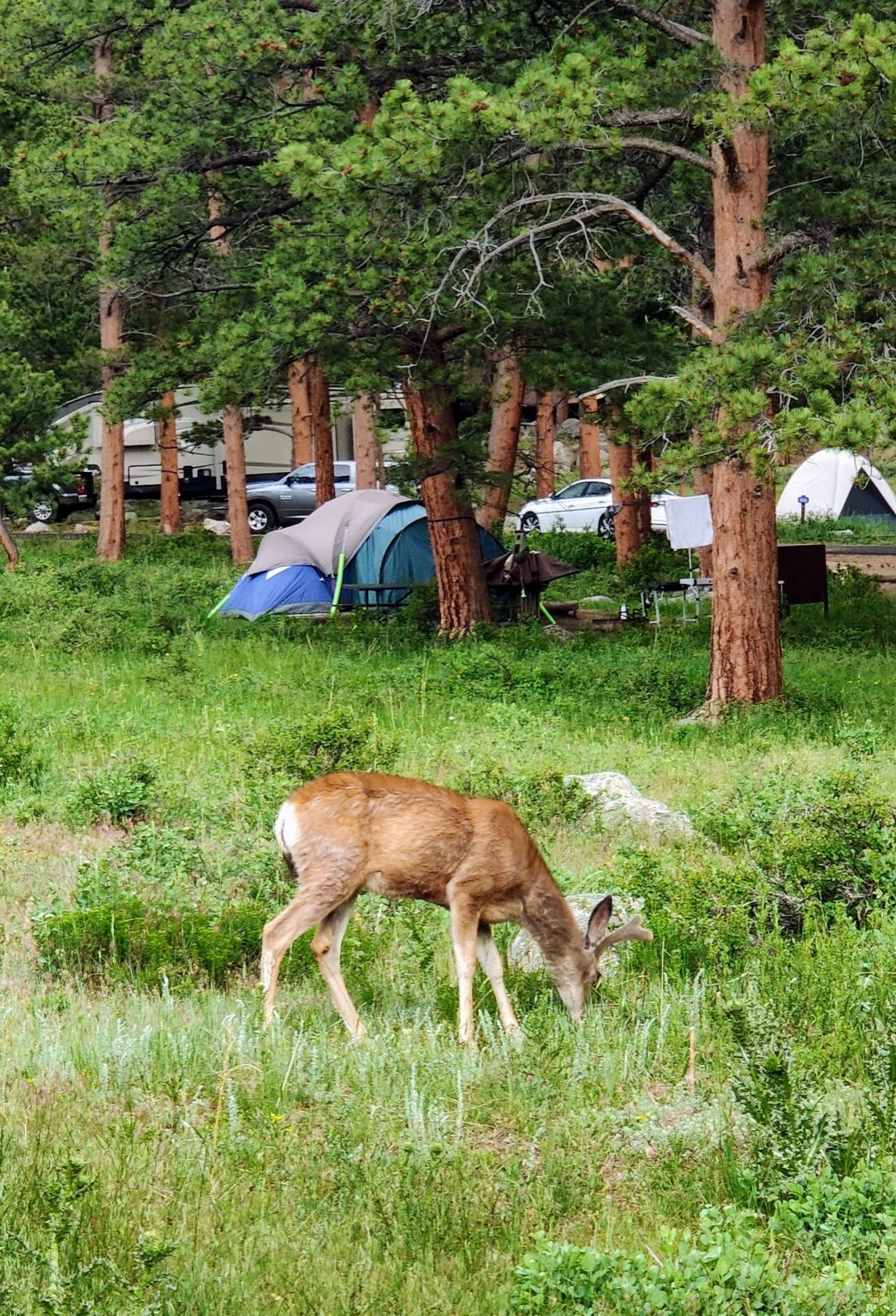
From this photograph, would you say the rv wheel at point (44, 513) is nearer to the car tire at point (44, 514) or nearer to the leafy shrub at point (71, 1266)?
the car tire at point (44, 514)

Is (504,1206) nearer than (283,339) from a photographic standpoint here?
Yes

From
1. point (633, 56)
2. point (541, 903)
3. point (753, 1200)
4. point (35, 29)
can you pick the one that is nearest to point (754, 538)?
point (633, 56)

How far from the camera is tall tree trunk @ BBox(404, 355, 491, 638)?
20.7 m

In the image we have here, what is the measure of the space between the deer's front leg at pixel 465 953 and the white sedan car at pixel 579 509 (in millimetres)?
33206

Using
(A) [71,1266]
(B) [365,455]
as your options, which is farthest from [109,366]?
(A) [71,1266]

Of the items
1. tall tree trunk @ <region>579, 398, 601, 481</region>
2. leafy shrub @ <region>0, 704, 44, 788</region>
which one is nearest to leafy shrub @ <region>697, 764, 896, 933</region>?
leafy shrub @ <region>0, 704, 44, 788</region>

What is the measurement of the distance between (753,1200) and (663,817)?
601 cm

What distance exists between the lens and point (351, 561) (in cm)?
2525

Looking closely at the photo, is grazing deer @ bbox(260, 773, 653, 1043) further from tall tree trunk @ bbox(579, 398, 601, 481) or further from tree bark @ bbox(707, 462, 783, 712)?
tall tree trunk @ bbox(579, 398, 601, 481)

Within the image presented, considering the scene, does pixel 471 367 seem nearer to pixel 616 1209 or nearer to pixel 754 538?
pixel 754 538

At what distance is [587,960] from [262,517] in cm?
3637

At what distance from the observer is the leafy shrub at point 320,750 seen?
39.4ft

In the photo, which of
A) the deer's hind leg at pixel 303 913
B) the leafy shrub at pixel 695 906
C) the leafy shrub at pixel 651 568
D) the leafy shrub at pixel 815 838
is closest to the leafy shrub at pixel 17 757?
the leafy shrub at pixel 815 838

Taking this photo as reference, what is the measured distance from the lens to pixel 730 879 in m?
8.66
